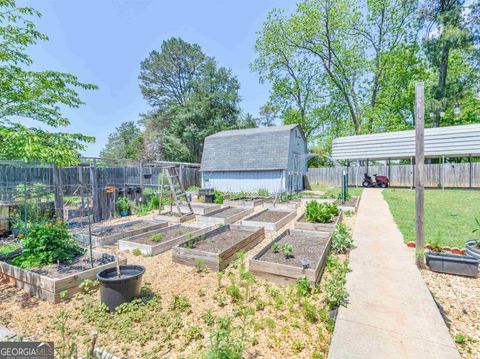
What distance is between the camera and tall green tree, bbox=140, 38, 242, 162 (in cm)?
2919

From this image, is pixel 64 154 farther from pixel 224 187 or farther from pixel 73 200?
pixel 224 187

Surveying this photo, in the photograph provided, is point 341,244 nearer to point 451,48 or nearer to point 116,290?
point 116,290

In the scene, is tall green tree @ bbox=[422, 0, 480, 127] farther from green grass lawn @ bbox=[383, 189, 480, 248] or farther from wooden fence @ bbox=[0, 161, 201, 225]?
wooden fence @ bbox=[0, 161, 201, 225]

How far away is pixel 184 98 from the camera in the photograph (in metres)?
33.9

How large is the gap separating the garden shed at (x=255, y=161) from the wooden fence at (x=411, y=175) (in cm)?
358

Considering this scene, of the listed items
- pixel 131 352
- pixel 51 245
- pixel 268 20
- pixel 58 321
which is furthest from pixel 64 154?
pixel 268 20

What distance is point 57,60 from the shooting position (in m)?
8.82

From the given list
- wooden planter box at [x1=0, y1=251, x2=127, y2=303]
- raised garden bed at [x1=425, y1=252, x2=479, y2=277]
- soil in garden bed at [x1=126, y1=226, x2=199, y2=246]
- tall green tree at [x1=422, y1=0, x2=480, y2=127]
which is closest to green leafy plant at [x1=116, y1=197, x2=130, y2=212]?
soil in garden bed at [x1=126, y1=226, x2=199, y2=246]

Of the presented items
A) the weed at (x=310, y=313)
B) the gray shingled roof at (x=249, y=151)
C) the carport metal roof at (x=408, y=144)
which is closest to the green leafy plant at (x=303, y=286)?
the weed at (x=310, y=313)

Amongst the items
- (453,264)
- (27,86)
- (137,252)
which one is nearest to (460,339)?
(453,264)

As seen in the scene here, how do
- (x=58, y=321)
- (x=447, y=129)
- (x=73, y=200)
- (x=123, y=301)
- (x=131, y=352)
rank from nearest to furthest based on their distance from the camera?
(x=131, y=352)
(x=58, y=321)
(x=123, y=301)
(x=73, y=200)
(x=447, y=129)

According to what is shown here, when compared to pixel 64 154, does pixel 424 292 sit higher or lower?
lower

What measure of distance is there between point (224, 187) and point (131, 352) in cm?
1456

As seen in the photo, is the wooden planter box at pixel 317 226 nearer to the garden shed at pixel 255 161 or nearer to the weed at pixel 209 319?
the weed at pixel 209 319
